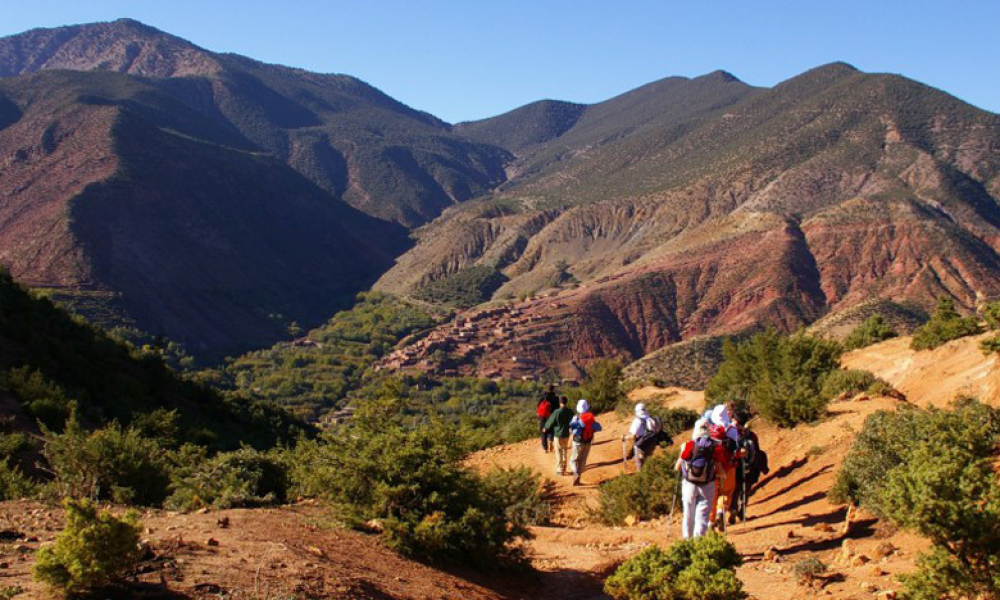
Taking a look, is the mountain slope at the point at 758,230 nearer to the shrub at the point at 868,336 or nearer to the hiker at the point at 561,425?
the shrub at the point at 868,336

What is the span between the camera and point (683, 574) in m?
6.09

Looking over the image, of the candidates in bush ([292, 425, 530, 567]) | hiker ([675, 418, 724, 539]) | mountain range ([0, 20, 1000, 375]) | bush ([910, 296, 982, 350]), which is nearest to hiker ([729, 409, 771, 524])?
hiker ([675, 418, 724, 539])

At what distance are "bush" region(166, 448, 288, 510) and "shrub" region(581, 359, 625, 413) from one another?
37.7 ft

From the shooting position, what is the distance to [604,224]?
9325 cm

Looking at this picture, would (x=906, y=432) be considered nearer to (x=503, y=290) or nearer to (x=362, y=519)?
(x=362, y=519)

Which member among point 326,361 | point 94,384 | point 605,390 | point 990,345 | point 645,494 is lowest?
point 326,361

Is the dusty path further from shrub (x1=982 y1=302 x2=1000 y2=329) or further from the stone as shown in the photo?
shrub (x1=982 y1=302 x2=1000 y2=329)

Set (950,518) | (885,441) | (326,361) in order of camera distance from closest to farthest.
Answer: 1. (950,518)
2. (885,441)
3. (326,361)

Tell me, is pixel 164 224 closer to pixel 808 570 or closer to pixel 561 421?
pixel 561 421

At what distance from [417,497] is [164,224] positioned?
84.7 metres

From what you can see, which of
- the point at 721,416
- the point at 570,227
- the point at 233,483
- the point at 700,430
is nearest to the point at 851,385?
the point at 721,416

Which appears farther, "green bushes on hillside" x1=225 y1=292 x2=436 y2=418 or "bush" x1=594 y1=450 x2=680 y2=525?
"green bushes on hillside" x1=225 y1=292 x2=436 y2=418

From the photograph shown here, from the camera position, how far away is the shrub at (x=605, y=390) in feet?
69.9

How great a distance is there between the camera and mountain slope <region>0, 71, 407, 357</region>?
228 ft
